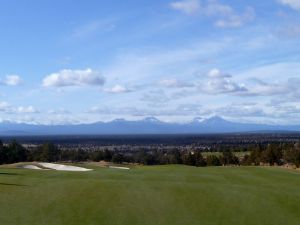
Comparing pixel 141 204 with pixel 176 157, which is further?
pixel 176 157

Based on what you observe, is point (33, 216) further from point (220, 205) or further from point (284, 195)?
point (284, 195)

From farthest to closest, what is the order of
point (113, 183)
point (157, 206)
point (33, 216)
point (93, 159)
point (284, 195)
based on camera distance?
point (93, 159) < point (113, 183) < point (284, 195) < point (157, 206) < point (33, 216)

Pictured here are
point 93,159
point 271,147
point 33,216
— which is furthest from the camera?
point 93,159

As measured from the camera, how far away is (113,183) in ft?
76.6

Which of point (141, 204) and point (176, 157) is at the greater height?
point (176, 157)

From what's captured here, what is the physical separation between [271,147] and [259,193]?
6048cm

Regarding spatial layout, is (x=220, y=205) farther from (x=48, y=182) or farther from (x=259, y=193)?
(x=48, y=182)

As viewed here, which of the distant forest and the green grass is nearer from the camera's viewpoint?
the green grass

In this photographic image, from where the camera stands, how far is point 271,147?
263 feet

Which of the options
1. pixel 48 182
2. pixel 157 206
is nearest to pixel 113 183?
pixel 48 182

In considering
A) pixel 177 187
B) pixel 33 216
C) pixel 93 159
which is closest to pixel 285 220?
pixel 177 187

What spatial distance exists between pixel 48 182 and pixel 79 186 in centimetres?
296

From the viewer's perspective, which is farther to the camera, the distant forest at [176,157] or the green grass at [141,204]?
the distant forest at [176,157]

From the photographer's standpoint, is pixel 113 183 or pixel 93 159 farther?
pixel 93 159
